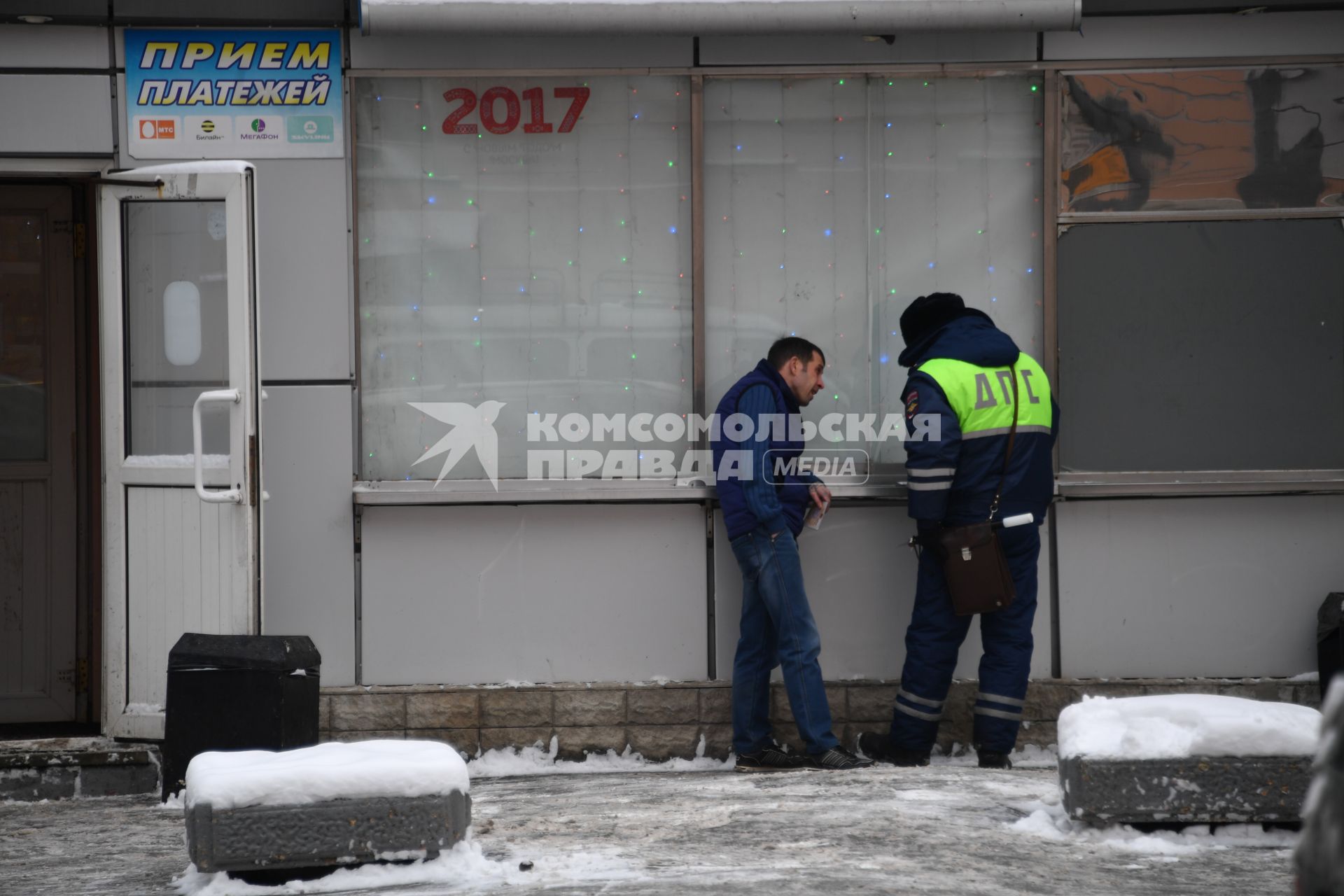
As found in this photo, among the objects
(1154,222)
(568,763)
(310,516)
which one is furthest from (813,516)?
(310,516)

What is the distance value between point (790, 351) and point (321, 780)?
3.09 meters

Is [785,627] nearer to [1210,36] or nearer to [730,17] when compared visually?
[730,17]

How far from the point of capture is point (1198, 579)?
6.74 metres

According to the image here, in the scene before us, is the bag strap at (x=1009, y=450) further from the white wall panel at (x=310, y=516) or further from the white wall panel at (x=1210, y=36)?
the white wall panel at (x=310, y=516)

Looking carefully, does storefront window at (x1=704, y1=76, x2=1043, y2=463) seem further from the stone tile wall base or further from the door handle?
the door handle

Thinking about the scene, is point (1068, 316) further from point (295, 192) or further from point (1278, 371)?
point (295, 192)

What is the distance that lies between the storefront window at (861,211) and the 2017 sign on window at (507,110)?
0.65 metres

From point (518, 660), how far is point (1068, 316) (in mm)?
3125

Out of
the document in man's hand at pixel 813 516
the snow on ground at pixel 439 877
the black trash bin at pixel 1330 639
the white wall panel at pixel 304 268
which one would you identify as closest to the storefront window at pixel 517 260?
the white wall panel at pixel 304 268


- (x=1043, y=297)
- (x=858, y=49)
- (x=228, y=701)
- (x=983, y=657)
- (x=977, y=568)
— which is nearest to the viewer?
(x=228, y=701)

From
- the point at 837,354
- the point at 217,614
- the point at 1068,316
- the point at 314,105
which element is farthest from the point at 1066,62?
the point at 217,614

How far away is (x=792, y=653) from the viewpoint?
20.6ft

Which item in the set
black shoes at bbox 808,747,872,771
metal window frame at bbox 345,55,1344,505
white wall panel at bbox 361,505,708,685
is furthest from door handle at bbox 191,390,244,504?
black shoes at bbox 808,747,872,771

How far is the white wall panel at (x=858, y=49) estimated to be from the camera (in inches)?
261
